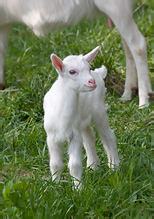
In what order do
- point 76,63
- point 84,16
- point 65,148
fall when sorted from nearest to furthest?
point 76,63
point 65,148
point 84,16

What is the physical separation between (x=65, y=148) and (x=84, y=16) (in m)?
1.96

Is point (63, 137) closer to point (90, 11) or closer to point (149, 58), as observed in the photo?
point (90, 11)

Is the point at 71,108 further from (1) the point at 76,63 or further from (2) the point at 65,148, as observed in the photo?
(2) the point at 65,148

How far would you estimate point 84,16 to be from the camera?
5.77 metres

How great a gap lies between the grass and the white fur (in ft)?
1.39

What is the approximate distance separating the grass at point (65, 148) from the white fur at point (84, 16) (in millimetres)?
424

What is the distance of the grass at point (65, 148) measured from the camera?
350cm

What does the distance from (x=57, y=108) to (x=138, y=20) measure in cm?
484

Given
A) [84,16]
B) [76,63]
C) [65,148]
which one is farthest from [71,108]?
[84,16]

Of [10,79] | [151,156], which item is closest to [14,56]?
[10,79]

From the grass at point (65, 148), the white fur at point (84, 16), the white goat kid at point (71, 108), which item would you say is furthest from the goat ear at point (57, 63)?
the white fur at point (84, 16)

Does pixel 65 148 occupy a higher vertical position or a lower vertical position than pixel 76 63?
lower

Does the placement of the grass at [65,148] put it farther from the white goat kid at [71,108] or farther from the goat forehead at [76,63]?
the goat forehead at [76,63]

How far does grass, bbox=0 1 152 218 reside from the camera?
11.5ft
